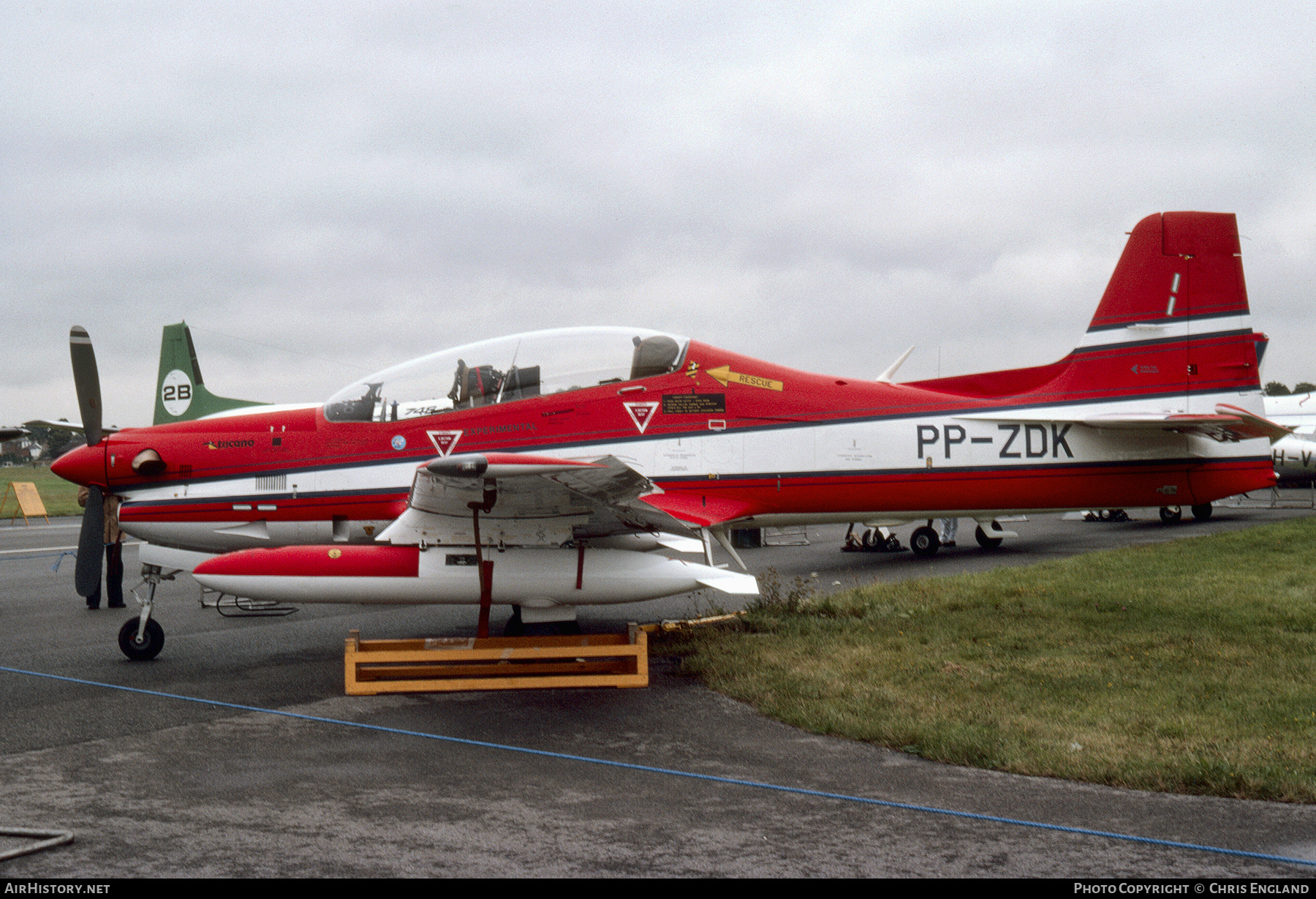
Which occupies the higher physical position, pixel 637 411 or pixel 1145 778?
pixel 637 411

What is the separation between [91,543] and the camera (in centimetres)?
811

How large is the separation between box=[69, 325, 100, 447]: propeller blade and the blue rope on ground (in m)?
2.44

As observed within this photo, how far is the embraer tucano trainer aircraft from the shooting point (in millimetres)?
6539

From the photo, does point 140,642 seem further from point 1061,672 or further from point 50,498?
point 50,498

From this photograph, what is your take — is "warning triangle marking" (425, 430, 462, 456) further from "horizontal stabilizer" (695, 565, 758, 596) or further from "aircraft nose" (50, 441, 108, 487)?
"aircraft nose" (50, 441, 108, 487)

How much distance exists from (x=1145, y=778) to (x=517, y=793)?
3.06 m

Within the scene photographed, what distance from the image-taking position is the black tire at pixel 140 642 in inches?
300

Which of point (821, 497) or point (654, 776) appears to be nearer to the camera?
point (654, 776)

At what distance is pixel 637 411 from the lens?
7809 millimetres

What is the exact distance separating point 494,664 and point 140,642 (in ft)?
10.5

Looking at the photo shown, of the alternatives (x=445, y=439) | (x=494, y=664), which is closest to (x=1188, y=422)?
(x=494, y=664)

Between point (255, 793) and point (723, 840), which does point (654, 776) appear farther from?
point (255, 793)

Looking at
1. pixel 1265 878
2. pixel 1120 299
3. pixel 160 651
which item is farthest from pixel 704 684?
pixel 1120 299

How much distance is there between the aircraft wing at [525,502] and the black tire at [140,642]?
260cm
